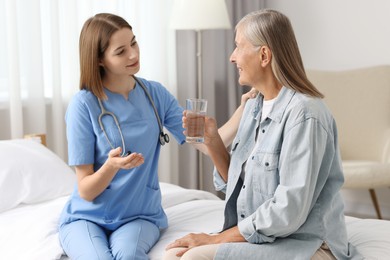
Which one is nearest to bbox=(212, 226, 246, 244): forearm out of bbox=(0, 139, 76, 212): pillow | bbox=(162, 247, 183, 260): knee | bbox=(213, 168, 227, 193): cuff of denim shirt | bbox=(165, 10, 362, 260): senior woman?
bbox=(165, 10, 362, 260): senior woman

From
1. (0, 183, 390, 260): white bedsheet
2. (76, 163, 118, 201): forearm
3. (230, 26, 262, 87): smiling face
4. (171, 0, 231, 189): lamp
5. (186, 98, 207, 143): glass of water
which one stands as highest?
(171, 0, 231, 189): lamp

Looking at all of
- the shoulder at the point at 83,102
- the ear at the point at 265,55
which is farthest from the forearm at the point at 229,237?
the shoulder at the point at 83,102

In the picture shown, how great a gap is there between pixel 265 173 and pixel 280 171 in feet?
0.22

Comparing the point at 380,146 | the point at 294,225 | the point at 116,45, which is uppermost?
the point at 116,45

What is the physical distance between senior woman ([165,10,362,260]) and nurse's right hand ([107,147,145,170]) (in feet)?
0.85

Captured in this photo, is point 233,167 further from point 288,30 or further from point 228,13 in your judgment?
point 228,13

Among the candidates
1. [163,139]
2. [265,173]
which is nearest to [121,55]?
[163,139]

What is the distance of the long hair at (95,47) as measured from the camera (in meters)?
2.05

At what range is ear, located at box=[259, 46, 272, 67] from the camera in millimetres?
1703

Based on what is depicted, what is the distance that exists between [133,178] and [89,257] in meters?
0.32

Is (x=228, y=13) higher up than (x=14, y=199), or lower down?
higher up

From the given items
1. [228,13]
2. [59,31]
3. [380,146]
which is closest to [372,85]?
[380,146]

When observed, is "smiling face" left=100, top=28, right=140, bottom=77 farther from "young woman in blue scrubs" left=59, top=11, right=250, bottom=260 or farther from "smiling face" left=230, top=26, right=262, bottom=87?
"smiling face" left=230, top=26, right=262, bottom=87

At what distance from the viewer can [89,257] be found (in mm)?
1829
